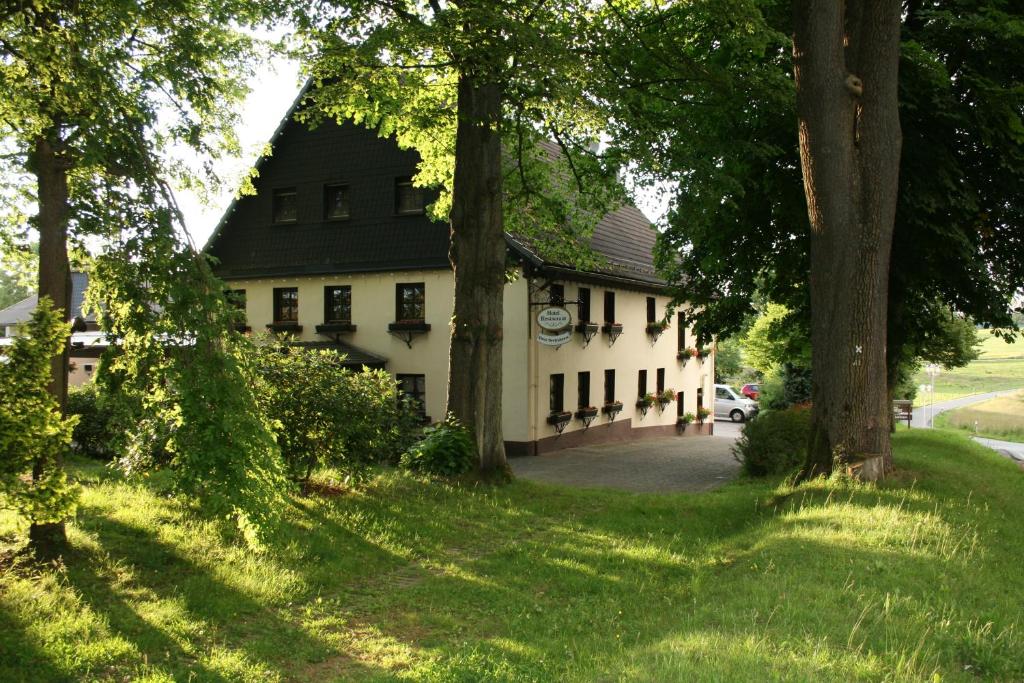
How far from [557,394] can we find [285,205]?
35.8ft

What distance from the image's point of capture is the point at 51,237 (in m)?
7.42

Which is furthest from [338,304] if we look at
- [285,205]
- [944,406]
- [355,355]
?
[944,406]

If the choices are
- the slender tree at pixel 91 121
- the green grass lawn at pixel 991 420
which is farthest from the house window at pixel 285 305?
the green grass lawn at pixel 991 420

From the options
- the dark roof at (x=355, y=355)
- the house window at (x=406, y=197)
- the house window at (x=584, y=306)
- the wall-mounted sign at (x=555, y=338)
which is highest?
the house window at (x=406, y=197)

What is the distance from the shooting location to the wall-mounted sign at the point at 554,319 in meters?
20.0

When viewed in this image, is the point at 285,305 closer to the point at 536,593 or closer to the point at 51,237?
the point at 51,237

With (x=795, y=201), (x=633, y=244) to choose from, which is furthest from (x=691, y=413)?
A: (x=795, y=201)

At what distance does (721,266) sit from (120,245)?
42.5 feet

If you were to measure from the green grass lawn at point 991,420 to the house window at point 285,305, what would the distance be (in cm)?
3918

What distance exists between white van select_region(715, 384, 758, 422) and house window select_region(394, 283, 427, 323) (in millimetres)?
29852

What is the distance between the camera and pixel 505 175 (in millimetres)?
16250

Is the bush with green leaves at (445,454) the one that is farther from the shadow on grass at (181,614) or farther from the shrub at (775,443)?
the shrub at (775,443)

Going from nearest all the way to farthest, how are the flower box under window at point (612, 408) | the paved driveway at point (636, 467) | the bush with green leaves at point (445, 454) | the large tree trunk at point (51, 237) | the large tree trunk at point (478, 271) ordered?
the large tree trunk at point (51, 237), the bush with green leaves at point (445, 454), the large tree trunk at point (478, 271), the paved driveway at point (636, 467), the flower box under window at point (612, 408)

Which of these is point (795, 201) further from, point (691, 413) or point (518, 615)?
point (691, 413)
